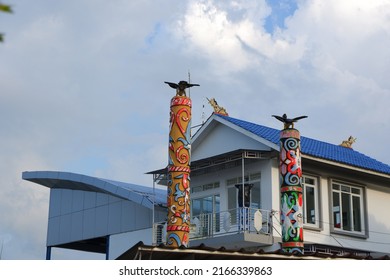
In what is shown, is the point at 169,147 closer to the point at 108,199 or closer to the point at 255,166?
the point at 255,166

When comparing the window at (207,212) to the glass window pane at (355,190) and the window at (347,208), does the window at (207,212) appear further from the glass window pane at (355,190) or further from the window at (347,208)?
the glass window pane at (355,190)

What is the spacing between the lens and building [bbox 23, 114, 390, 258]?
2361cm

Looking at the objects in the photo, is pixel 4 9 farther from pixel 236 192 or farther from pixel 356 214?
pixel 356 214

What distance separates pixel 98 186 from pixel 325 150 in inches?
388

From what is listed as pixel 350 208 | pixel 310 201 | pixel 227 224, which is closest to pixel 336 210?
pixel 350 208

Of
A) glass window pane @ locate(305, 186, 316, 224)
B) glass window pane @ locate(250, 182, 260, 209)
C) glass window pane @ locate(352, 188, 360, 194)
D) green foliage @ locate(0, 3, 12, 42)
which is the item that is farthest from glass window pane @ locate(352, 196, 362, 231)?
green foliage @ locate(0, 3, 12, 42)

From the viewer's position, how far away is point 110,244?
30.4 m

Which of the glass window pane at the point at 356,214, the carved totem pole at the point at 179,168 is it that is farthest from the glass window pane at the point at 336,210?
the carved totem pole at the point at 179,168

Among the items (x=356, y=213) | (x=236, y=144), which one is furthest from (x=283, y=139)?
(x=356, y=213)

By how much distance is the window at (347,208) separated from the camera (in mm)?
25766

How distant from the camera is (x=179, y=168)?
67.8 feet

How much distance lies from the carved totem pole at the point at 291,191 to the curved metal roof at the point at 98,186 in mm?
7978

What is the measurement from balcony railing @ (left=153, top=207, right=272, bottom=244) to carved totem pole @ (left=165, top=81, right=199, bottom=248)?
296 cm

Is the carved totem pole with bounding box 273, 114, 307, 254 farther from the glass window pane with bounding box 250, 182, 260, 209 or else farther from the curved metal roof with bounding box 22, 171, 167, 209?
the curved metal roof with bounding box 22, 171, 167, 209
